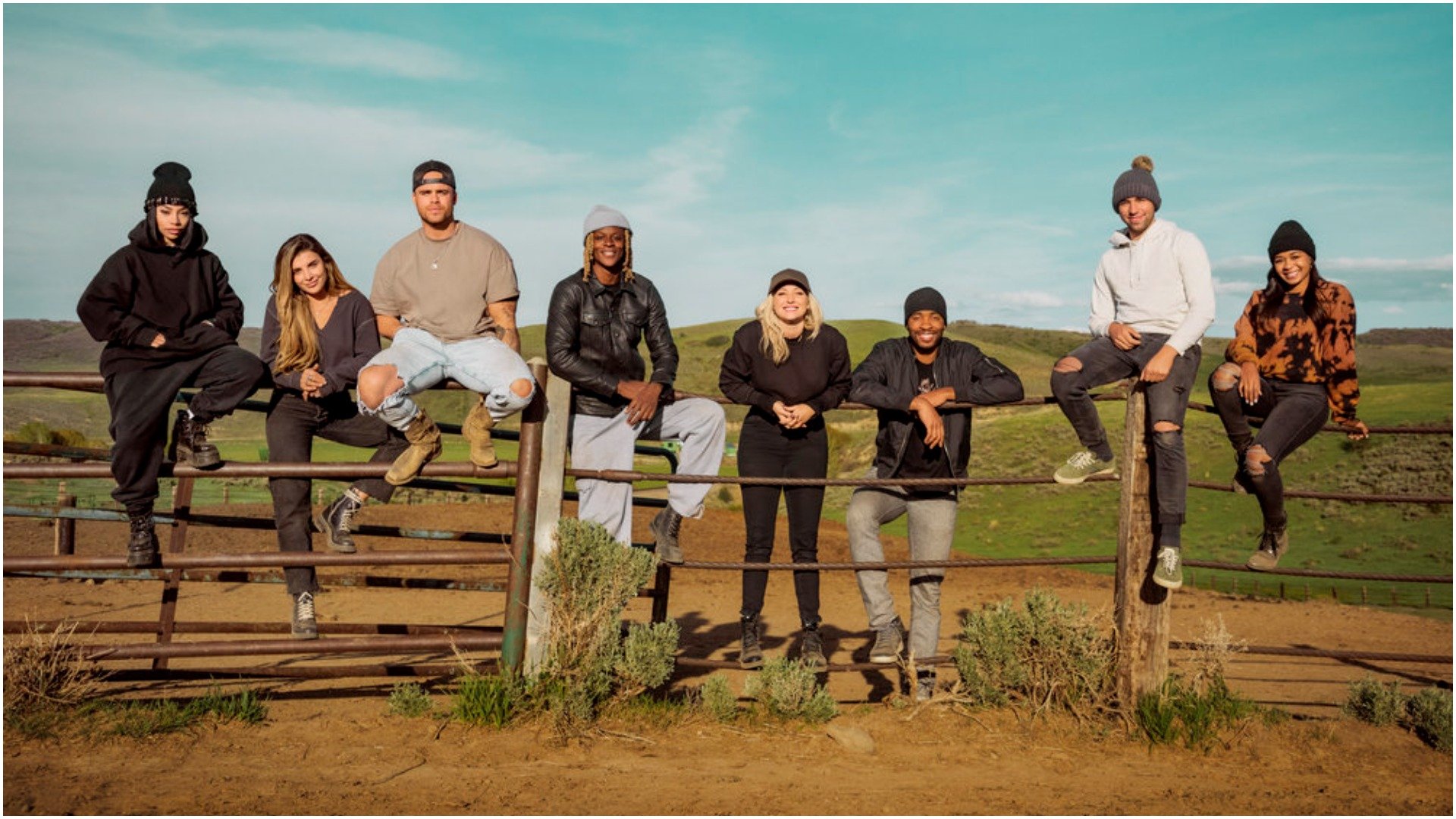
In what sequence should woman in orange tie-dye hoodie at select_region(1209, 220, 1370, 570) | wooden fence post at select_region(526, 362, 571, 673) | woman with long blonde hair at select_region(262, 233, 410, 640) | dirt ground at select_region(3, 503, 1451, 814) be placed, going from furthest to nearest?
woman in orange tie-dye hoodie at select_region(1209, 220, 1370, 570), wooden fence post at select_region(526, 362, 571, 673), woman with long blonde hair at select_region(262, 233, 410, 640), dirt ground at select_region(3, 503, 1451, 814)

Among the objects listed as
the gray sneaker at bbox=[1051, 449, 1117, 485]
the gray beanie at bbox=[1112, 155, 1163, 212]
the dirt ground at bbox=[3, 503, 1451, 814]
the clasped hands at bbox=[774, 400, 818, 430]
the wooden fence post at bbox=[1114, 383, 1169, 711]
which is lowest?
the dirt ground at bbox=[3, 503, 1451, 814]

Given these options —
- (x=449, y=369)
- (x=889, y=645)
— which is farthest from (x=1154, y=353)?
(x=449, y=369)

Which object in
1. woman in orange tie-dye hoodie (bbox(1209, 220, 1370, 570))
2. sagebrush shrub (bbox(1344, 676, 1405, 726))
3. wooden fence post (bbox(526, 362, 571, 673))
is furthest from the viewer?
sagebrush shrub (bbox(1344, 676, 1405, 726))

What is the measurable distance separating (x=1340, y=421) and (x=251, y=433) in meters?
78.7

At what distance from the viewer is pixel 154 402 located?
4578 millimetres

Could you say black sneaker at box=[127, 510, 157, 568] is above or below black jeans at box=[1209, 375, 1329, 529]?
below

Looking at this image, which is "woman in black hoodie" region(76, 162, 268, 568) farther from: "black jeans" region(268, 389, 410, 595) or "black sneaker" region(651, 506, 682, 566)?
"black sneaker" region(651, 506, 682, 566)

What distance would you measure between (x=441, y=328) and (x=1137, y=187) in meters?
3.56

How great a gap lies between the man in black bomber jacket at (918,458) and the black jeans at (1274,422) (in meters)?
1.08

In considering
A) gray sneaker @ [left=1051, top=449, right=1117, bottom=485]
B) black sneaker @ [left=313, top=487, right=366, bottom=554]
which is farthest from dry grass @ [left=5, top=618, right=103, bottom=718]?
gray sneaker @ [left=1051, top=449, right=1117, bottom=485]

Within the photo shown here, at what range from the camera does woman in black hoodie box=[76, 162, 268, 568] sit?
4547mm

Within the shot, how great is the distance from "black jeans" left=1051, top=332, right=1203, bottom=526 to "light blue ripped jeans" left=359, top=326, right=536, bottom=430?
260 centimetres

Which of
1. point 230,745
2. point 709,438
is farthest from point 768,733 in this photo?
point 230,745

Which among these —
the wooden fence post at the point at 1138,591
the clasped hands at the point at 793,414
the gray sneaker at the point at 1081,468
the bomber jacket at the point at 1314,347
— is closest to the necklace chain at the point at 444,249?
the clasped hands at the point at 793,414
